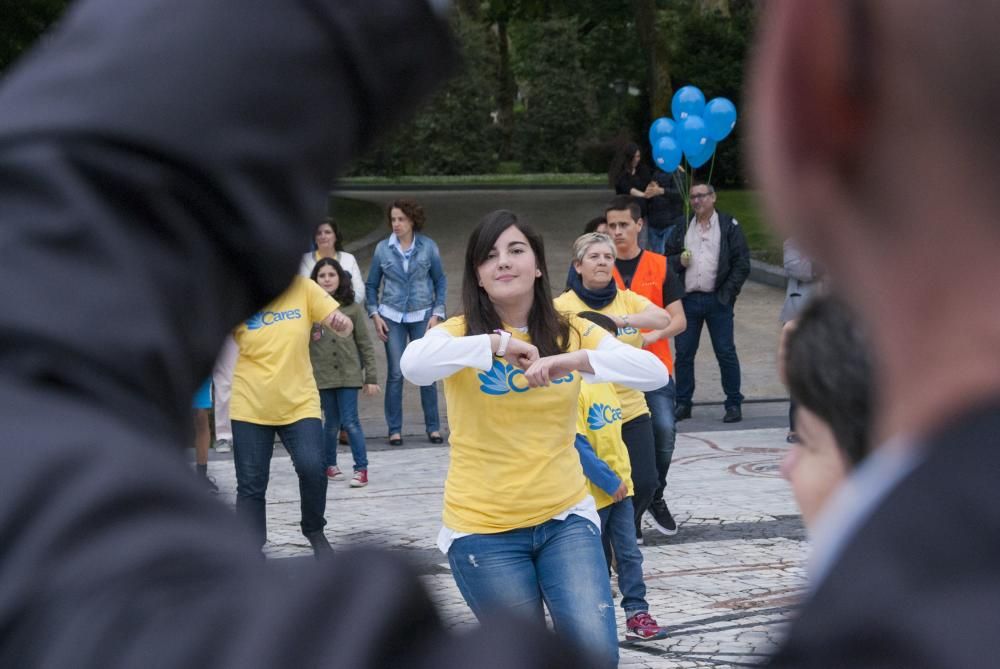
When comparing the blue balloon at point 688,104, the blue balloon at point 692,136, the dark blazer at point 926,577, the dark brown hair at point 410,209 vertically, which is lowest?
the dark brown hair at point 410,209

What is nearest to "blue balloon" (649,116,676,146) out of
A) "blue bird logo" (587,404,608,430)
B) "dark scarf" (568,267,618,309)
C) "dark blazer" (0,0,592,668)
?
"dark scarf" (568,267,618,309)

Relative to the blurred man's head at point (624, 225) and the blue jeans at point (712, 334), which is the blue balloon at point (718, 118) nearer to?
the blue jeans at point (712, 334)

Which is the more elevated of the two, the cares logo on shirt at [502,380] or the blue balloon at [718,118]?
the blue balloon at [718,118]

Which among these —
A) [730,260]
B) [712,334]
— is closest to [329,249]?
[730,260]

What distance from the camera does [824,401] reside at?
1.89 m

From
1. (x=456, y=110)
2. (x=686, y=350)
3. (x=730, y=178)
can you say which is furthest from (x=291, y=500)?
(x=456, y=110)

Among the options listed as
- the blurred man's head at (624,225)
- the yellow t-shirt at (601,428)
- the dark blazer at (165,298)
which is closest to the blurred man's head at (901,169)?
the dark blazer at (165,298)

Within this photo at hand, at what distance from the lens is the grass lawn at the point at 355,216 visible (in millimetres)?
25641

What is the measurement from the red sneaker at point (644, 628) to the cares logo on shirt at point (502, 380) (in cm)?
180

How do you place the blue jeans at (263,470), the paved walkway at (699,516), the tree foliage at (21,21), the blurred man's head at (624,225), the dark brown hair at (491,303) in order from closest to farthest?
1. the dark brown hair at (491,303)
2. the paved walkway at (699,516)
3. the blue jeans at (263,470)
4. the blurred man's head at (624,225)
5. the tree foliage at (21,21)

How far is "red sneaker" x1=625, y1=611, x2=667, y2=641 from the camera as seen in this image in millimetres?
6844

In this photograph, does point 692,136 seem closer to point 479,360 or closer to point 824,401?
point 479,360

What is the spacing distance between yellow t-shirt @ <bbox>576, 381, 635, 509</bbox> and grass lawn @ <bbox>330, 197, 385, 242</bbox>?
17.9m

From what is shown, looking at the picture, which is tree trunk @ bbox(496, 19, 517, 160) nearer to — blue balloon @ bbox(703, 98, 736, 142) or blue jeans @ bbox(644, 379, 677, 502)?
blue balloon @ bbox(703, 98, 736, 142)
